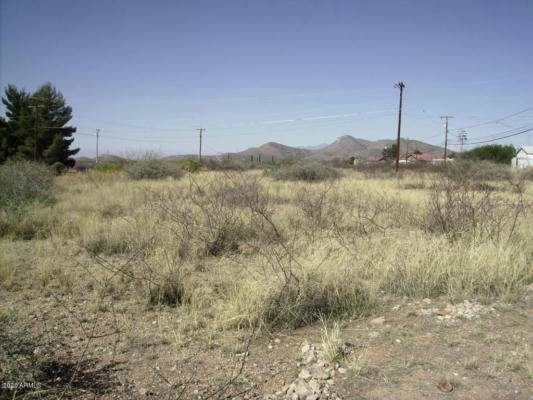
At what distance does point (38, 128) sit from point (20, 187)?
35.7m

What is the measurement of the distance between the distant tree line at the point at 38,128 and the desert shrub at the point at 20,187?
32.8 metres

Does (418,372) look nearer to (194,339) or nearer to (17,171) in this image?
(194,339)

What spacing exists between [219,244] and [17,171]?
23.5 feet

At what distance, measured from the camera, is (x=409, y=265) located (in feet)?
14.7

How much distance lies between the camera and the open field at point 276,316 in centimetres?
256

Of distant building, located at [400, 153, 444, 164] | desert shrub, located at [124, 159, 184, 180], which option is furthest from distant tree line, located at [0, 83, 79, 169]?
distant building, located at [400, 153, 444, 164]

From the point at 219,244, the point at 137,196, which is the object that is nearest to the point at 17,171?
the point at 137,196

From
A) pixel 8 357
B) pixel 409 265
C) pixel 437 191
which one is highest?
pixel 437 191

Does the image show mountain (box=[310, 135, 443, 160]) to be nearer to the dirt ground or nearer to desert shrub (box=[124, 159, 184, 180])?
desert shrub (box=[124, 159, 184, 180])

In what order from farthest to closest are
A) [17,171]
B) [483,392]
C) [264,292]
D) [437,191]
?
Result: [17,171] < [437,191] < [264,292] < [483,392]

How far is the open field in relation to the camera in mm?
2562

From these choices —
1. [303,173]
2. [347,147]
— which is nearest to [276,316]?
[303,173]

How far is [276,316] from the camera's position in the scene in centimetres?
360

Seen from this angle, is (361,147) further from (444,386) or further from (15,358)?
(15,358)
